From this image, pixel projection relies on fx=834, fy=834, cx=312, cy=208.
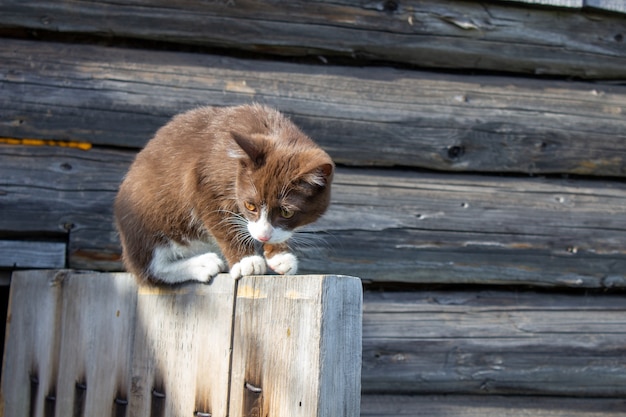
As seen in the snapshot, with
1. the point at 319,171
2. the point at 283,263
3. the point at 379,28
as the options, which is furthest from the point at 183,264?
the point at 379,28

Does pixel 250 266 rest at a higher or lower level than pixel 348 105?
lower

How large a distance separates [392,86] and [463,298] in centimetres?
102

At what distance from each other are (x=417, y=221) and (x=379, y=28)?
2.92ft

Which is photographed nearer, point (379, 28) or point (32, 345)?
point (32, 345)

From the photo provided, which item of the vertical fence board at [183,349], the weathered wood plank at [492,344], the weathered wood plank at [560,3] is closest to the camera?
the vertical fence board at [183,349]

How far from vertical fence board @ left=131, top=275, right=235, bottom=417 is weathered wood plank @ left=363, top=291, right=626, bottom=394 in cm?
124

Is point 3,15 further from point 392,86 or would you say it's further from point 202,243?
point 392,86

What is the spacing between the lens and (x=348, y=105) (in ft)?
12.3

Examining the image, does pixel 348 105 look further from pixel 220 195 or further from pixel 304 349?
pixel 304 349

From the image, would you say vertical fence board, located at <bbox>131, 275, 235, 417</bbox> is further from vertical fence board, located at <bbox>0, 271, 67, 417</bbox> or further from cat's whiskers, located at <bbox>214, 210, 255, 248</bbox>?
vertical fence board, located at <bbox>0, 271, 67, 417</bbox>

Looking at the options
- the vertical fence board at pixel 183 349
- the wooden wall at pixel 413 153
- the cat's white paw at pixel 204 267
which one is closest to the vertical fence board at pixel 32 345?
the wooden wall at pixel 413 153

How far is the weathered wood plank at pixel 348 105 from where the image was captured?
3567 millimetres

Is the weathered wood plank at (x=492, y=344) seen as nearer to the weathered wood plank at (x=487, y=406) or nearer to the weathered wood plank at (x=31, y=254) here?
the weathered wood plank at (x=487, y=406)

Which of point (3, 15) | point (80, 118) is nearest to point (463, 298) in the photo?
point (80, 118)
